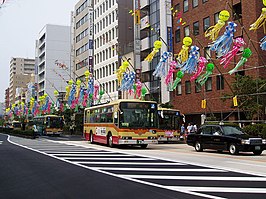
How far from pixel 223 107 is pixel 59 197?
31.2 meters

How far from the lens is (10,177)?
11.3 meters

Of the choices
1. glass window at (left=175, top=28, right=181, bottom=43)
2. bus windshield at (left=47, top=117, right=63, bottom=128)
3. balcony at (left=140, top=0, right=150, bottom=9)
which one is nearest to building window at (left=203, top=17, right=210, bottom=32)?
glass window at (left=175, top=28, right=181, bottom=43)

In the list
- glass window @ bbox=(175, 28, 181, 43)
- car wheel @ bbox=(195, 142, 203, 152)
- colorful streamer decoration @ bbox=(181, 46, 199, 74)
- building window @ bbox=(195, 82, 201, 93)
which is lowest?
car wheel @ bbox=(195, 142, 203, 152)

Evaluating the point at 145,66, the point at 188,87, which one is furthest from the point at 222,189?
the point at 145,66

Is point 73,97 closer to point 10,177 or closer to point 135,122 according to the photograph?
point 135,122

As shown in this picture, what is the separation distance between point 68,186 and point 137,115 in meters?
13.6

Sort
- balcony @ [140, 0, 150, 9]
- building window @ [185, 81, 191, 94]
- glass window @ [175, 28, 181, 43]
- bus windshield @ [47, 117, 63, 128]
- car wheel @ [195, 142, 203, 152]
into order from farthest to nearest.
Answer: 1. balcony @ [140, 0, 150, 9]
2. bus windshield @ [47, 117, 63, 128]
3. glass window @ [175, 28, 181, 43]
4. building window @ [185, 81, 191, 94]
5. car wheel @ [195, 142, 203, 152]

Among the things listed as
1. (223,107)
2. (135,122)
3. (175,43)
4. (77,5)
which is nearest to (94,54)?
(77,5)

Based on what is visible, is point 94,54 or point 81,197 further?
point 94,54

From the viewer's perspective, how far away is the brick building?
3447cm

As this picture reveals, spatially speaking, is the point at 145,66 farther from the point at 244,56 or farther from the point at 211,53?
the point at 244,56

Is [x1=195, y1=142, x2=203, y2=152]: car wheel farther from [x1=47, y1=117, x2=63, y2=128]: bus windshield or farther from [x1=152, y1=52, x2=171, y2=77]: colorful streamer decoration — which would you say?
[x1=47, y1=117, x2=63, y2=128]: bus windshield

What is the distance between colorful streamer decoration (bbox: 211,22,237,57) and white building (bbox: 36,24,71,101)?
299 feet

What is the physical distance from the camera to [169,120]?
30266 mm
